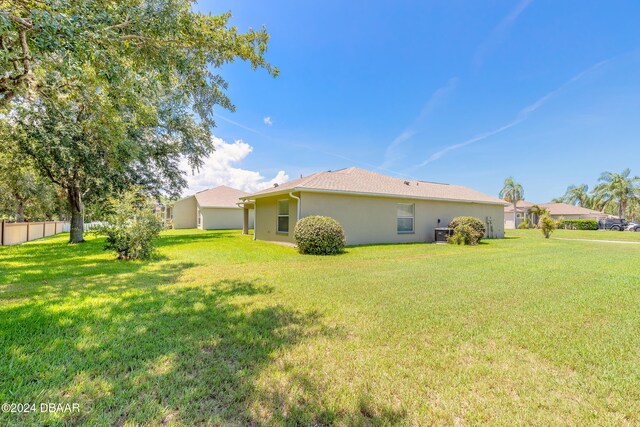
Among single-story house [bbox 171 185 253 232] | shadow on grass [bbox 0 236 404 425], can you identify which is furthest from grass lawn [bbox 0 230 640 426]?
single-story house [bbox 171 185 253 232]

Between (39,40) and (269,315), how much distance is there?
464cm

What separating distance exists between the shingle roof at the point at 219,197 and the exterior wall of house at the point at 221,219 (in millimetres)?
493

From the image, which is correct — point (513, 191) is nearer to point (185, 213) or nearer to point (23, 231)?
point (185, 213)

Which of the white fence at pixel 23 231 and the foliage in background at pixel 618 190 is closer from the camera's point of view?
the white fence at pixel 23 231

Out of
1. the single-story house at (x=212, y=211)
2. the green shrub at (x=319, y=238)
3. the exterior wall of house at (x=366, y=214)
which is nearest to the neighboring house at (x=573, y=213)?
the exterior wall of house at (x=366, y=214)

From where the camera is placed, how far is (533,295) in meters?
4.93

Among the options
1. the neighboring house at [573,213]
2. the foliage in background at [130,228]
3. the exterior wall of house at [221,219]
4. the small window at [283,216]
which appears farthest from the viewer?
the neighboring house at [573,213]

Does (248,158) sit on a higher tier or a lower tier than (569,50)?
→ lower

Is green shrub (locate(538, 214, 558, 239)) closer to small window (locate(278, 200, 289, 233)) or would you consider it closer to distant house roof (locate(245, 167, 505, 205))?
distant house roof (locate(245, 167, 505, 205))

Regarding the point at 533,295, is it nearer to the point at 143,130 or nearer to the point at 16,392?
the point at 16,392

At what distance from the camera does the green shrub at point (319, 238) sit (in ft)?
32.8

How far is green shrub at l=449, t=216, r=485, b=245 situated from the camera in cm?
1366

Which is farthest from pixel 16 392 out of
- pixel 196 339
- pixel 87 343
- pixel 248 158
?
pixel 248 158

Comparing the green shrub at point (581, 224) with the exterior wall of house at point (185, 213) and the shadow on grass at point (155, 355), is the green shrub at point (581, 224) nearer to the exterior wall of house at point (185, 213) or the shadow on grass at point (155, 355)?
the shadow on grass at point (155, 355)
